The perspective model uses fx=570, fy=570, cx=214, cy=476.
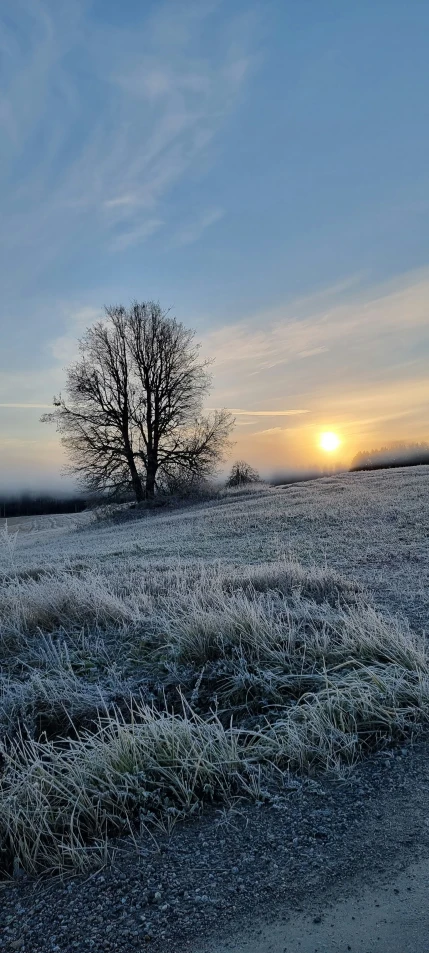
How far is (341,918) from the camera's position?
6.93ft

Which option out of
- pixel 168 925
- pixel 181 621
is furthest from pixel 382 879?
pixel 181 621

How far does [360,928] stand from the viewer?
2.06 m

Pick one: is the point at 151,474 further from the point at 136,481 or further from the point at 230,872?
the point at 230,872

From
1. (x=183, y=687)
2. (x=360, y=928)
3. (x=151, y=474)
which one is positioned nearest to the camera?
(x=360, y=928)

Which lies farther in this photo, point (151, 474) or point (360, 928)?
point (151, 474)

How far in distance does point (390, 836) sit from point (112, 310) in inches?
1092

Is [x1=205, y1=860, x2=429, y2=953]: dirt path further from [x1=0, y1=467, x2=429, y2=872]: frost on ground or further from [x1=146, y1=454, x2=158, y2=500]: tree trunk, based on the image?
[x1=146, y1=454, x2=158, y2=500]: tree trunk

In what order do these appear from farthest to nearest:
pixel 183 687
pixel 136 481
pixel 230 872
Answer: pixel 136 481 → pixel 183 687 → pixel 230 872

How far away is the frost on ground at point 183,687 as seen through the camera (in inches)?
117

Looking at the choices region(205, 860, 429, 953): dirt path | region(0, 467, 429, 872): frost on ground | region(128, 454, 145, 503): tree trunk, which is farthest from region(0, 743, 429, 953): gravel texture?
region(128, 454, 145, 503): tree trunk

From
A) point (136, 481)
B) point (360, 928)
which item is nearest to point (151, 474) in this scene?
point (136, 481)

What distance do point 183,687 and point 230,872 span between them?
6.21 ft

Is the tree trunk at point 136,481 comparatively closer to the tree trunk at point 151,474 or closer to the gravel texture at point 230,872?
the tree trunk at point 151,474

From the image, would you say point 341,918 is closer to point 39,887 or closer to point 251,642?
point 39,887
